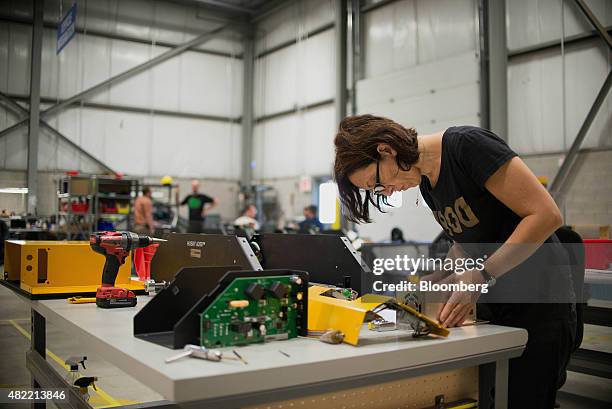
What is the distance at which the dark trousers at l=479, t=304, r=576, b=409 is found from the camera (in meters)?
1.21

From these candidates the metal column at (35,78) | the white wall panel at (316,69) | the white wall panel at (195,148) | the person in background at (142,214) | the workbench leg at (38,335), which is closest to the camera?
the workbench leg at (38,335)

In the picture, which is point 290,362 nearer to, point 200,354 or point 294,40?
point 200,354

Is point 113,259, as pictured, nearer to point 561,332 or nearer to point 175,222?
point 561,332

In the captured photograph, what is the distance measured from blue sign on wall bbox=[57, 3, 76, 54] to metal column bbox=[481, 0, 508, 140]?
4493mm

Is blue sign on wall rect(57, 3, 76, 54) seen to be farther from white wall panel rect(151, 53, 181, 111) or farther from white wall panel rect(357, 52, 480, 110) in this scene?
white wall panel rect(151, 53, 181, 111)

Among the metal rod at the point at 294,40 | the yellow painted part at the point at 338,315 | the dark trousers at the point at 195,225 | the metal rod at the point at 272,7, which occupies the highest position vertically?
the metal rod at the point at 272,7

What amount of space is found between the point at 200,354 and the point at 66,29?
10.4ft

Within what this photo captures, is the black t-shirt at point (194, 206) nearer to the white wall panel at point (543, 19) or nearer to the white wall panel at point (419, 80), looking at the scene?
the white wall panel at point (419, 80)

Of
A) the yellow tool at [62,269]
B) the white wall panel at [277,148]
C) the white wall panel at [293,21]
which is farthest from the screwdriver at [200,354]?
the white wall panel at [277,148]

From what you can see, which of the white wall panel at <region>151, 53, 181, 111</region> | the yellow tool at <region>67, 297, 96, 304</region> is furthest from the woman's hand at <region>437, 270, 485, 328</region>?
the white wall panel at <region>151, 53, 181, 111</region>

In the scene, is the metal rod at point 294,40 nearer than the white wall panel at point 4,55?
No

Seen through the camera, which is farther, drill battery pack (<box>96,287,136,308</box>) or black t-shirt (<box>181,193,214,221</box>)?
black t-shirt (<box>181,193,214,221</box>)

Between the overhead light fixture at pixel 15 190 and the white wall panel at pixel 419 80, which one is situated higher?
the white wall panel at pixel 419 80

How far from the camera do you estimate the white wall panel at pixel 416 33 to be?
6.64 m
